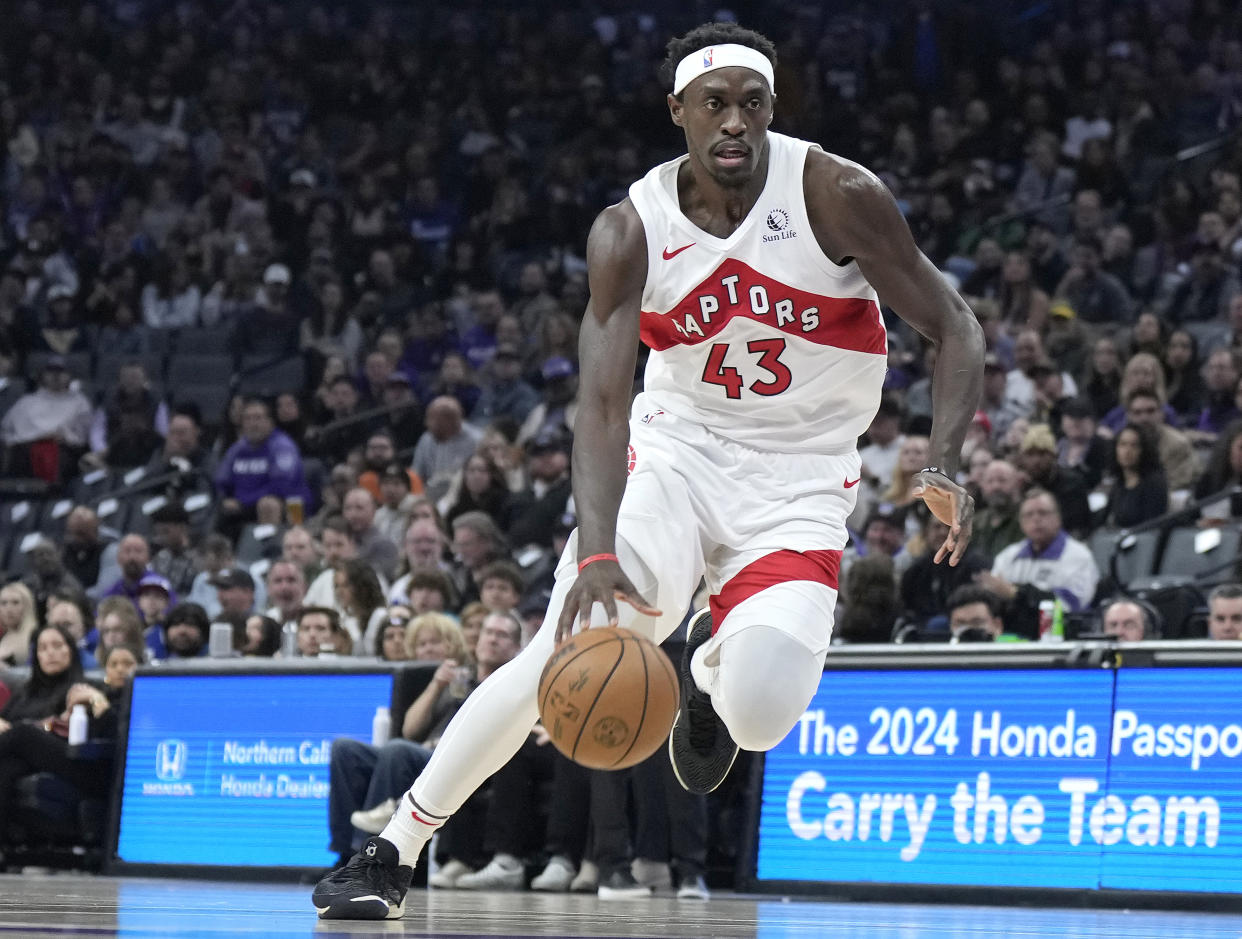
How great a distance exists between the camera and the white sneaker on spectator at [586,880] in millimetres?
8594

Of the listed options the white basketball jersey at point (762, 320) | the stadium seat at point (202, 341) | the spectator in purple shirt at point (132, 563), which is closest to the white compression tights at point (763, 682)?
the white basketball jersey at point (762, 320)

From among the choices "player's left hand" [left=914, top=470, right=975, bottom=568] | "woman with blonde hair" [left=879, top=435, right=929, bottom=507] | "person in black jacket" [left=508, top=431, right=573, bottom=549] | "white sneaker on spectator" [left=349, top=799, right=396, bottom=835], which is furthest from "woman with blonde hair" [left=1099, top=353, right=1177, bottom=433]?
"player's left hand" [left=914, top=470, right=975, bottom=568]

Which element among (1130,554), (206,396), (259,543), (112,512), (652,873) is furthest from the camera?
(206,396)

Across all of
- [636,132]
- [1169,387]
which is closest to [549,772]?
[1169,387]

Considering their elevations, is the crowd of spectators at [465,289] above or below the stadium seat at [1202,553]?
above

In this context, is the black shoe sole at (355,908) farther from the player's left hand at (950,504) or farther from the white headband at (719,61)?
the white headband at (719,61)

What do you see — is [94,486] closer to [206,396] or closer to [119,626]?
[206,396]

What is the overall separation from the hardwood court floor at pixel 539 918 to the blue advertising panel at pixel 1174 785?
27 cm

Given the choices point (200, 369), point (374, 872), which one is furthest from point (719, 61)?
point (200, 369)

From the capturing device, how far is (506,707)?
4844mm

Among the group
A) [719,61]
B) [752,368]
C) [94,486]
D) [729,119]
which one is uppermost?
[94,486]

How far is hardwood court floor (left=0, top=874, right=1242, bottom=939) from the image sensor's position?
4.53 meters

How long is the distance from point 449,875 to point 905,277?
4754 mm

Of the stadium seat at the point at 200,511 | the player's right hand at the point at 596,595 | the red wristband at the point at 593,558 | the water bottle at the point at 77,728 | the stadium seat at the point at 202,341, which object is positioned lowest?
the water bottle at the point at 77,728
